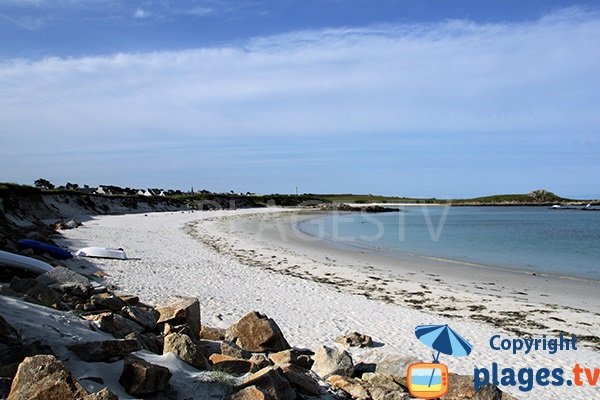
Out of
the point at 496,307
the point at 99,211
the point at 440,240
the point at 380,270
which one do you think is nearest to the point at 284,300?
the point at 496,307

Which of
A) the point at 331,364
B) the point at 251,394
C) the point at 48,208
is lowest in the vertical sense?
the point at 331,364

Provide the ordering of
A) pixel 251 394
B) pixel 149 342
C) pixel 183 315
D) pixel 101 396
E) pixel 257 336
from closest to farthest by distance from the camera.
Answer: pixel 101 396
pixel 251 394
pixel 149 342
pixel 257 336
pixel 183 315

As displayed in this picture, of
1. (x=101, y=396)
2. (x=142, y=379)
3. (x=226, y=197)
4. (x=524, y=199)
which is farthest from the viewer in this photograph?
(x=524, y=199)

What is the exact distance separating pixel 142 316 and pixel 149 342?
1.25 metres

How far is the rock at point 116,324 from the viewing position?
696 cm

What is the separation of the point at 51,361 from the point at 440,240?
36.4 metres

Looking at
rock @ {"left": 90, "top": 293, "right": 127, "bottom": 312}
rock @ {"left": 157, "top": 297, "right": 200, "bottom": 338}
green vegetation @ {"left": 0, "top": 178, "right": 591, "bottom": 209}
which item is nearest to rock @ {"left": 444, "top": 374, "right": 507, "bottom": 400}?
rock @ {"left": 157, "top": 297, "right": 200, "bottom": 338}

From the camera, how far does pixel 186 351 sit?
6.11 metres

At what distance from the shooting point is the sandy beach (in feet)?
31.0

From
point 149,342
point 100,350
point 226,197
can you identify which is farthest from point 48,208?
point 226,197

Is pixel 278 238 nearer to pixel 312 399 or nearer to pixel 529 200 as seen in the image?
pixel 312 399

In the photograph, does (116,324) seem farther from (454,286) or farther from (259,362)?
(454,286)

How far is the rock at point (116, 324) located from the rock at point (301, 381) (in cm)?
240

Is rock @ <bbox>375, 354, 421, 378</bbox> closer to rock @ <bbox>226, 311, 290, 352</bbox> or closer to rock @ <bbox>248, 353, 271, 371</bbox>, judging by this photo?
rock @ <bbox>226, 311, 290, 352</bbox>
